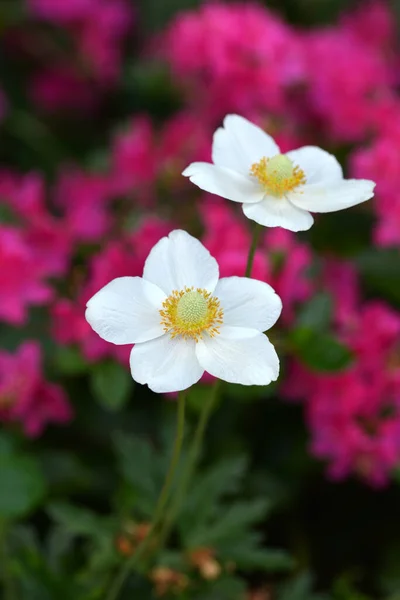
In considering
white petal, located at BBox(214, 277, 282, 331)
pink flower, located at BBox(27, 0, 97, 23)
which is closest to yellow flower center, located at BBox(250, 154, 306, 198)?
white petal, located at BBox(214, 277, 282, 331)

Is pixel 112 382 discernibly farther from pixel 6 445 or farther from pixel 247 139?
pixel 247 139

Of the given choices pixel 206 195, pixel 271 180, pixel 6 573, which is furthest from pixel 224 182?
pixel 206 195

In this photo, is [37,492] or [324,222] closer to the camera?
[37,492]

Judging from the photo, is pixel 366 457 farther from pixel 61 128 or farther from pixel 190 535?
pixel 61 128

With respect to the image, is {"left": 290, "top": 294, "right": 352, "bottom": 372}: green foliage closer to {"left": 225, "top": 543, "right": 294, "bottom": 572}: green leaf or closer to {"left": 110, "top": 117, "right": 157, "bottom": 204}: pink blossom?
{"left": 225, "top": 543, "right": 294, "bottom": 572}: green leaf

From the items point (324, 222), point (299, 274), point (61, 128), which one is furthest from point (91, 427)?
point (61, 128)

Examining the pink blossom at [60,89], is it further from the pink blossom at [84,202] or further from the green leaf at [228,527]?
the green leaf at [228,527]
